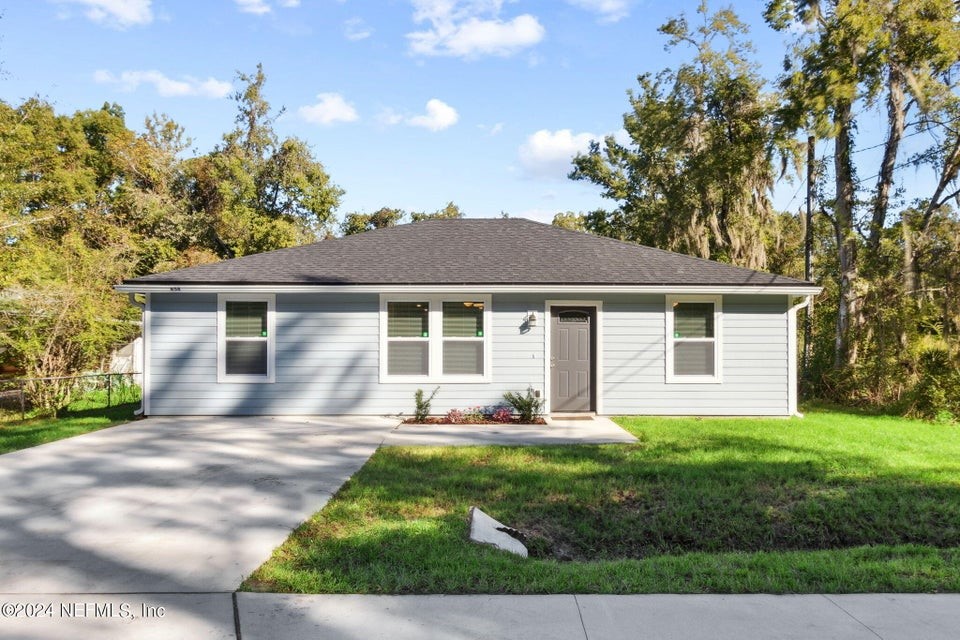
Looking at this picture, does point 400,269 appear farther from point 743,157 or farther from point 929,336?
point 743,157

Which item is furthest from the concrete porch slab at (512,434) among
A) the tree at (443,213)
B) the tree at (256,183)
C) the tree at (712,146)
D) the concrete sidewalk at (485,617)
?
the tree at (443,213)

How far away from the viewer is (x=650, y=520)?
16.3 ft

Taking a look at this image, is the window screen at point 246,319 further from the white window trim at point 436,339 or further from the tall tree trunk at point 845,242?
the tall tree trunk at point 845,242

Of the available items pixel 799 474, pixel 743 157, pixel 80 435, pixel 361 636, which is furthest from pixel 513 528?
pixel 743 157

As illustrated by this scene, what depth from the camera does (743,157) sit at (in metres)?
16.6

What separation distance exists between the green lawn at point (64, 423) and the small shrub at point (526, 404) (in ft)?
22.4

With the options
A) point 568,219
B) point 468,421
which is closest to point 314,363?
point 468,421

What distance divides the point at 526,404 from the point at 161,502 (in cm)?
604

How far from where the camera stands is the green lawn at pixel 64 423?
27.4ft

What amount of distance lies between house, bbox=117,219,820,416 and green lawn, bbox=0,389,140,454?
104 cm

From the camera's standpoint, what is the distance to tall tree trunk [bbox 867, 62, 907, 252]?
13.2 m

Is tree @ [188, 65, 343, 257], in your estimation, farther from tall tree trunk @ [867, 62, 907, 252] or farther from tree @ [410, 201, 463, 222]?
tall tree trunk @ [867, 62, 907, 252]

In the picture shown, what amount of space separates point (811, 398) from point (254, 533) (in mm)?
13318

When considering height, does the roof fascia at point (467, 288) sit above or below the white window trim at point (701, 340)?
above
